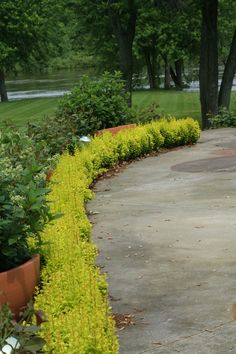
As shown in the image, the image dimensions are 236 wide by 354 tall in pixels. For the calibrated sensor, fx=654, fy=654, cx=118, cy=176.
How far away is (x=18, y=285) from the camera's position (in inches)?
169

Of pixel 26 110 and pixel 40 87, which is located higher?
pixel 26 110

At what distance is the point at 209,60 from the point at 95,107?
8423 mm

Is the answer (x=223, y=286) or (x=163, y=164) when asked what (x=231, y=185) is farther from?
(x=223, y=286)

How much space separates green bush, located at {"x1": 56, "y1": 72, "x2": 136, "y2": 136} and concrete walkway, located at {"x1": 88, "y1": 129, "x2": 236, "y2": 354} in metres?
2.00

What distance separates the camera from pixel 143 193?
9844mm

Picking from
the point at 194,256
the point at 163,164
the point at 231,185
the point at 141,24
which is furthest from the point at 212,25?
the point at 141,24

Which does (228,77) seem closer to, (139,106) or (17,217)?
(139,106)

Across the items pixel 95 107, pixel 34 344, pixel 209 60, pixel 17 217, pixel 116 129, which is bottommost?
pixel 116 129

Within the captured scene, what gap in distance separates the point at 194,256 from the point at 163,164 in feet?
20.9

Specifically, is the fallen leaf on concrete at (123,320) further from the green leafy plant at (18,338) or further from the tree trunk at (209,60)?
the tree trunk at (209,60)

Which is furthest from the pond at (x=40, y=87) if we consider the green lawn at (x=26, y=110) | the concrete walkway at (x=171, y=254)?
the concrete walkway at (x=171, y=254)

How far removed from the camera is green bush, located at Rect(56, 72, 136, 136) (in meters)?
13.2

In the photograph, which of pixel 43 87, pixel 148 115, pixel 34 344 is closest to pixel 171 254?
pixel 34 344

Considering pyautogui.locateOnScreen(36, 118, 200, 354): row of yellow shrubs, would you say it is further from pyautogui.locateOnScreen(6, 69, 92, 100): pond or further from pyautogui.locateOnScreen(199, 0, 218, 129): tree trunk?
pyautogui.locateOnScreen(6, 69, 92, 100): pond
